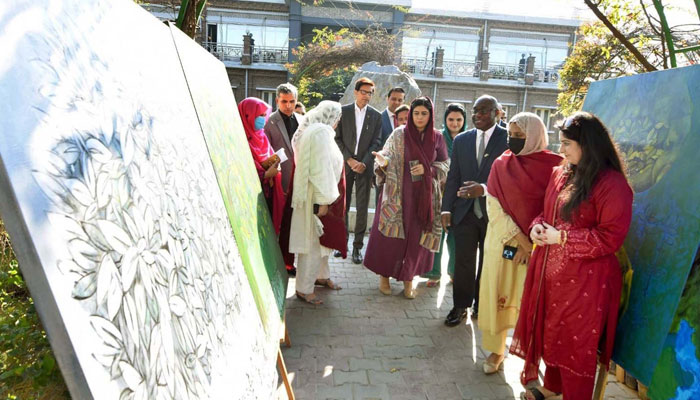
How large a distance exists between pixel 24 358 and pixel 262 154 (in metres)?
3.15

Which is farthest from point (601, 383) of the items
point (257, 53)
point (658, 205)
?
point (257, 53)

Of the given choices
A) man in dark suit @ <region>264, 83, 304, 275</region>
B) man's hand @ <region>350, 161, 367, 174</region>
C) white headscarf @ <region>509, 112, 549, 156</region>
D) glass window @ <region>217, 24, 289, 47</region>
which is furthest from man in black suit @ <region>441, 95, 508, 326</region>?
glass window @ <region>217, 24, 289, 47</region>

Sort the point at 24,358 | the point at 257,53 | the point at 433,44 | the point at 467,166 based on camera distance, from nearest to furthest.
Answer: the point at 24,358 → the point at 467,166 → the point at 257,53 → the point at 433,44

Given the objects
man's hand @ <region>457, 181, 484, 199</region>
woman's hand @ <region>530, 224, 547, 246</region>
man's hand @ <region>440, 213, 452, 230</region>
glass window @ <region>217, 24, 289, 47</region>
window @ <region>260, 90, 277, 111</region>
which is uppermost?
glass window @ <region>217, 24, 289, 47</region>

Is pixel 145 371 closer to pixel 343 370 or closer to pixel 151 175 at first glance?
pixel 151 175

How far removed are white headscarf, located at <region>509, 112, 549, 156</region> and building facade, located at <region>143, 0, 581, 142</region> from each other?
18.8 m

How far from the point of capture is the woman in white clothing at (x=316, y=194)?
12.6 ft

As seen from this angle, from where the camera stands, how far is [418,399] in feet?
10.1

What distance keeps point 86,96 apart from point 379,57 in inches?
557

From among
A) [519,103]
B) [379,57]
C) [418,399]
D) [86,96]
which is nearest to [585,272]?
[418,399]

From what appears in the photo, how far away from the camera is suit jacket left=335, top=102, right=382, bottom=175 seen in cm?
614

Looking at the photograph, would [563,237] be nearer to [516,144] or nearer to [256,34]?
[516,144]

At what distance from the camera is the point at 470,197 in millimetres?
3957

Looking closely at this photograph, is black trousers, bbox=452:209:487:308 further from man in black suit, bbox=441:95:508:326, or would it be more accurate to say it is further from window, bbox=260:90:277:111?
window, bbox=260:90:277:111
